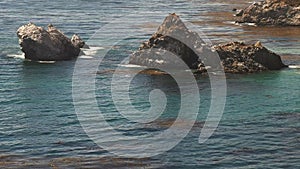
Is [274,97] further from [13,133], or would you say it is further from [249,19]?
[249,19]

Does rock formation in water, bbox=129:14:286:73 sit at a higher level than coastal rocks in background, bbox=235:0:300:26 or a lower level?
higher

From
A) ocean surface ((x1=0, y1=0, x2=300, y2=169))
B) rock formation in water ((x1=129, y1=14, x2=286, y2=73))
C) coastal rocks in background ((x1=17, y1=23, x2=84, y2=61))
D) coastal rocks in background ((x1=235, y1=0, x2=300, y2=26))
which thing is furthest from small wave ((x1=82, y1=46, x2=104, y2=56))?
coastal rocks in background ((x1=235, y1=0, x2=300, y2=26))

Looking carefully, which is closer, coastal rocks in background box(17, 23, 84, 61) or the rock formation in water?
the rock formation in water

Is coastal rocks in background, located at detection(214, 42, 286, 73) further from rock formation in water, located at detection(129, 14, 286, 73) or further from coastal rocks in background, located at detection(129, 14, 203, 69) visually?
coastal rocks in background, located at detection(129, 14, 203, 69)

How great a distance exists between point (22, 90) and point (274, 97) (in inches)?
874

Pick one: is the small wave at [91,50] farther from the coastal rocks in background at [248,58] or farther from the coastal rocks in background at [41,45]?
the coastal rocks in background at [248,58]

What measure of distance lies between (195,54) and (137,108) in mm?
17489

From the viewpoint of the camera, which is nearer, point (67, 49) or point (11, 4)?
point (67, 49)

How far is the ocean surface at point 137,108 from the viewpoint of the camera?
3678 cm

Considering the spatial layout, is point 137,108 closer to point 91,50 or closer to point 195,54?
point 195,54

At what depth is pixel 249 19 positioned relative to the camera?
111m

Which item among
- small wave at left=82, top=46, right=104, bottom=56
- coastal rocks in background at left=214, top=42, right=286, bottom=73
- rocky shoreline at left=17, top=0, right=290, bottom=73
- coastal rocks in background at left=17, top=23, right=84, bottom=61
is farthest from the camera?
small wave at left=82, top=46, right=104, bottom=56

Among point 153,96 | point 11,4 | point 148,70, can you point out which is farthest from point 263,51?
point 11,4

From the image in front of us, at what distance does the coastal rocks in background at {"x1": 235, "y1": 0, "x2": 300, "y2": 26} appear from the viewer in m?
107
